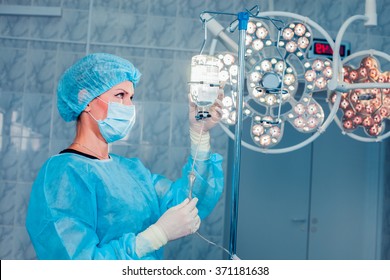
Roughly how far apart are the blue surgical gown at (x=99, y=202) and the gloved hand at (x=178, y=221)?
0.11m

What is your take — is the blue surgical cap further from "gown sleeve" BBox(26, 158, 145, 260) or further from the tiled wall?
the tiled wall

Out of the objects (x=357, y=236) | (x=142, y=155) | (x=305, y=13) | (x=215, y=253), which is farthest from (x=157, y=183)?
(x=357, y=236)

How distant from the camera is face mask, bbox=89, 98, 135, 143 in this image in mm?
1557

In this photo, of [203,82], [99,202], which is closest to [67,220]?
[99,202]

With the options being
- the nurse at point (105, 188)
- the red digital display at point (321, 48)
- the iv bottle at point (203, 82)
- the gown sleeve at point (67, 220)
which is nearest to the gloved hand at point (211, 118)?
the nurse at point (105, 188)

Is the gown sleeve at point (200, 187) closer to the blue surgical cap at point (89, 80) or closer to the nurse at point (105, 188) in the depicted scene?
the nurse at point (105, 188)

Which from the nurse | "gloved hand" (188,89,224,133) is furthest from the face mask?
"gloved hand" (188,89,224,133)

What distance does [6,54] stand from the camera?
295 cm

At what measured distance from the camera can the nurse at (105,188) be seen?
1356mm

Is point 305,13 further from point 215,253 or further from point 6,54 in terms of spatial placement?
point 6,54

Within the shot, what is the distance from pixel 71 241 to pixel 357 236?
2.79m

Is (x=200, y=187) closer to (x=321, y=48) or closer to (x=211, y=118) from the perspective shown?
(x=211, y=118)

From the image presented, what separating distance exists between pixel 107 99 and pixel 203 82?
37 cm
